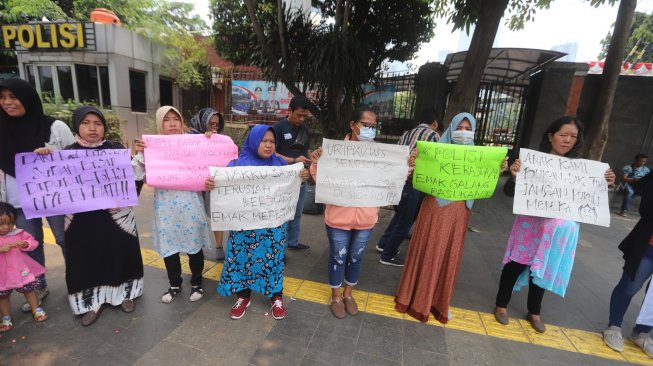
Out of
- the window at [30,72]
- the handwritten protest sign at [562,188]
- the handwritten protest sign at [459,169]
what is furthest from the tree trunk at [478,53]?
the window at [30,72]

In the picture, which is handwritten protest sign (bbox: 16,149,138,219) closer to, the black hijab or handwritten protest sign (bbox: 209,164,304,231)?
the black hijab

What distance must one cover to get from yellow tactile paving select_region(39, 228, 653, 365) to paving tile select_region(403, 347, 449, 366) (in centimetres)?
38

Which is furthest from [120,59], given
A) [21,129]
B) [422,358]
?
[422,358]

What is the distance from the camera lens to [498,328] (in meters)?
2.74

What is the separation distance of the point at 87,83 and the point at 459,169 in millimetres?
12024

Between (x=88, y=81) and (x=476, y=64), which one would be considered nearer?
(x=476, y=64)

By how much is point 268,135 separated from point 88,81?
1091 centimetres

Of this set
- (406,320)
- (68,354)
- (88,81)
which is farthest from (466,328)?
(88,81)

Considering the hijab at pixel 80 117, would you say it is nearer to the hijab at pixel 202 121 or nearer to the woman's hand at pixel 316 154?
the hijab at pixel 202 121

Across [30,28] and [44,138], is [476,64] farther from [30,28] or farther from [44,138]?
[30,28]

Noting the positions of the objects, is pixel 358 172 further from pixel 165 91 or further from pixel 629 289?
pixel 165 91

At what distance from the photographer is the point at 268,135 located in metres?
2.45

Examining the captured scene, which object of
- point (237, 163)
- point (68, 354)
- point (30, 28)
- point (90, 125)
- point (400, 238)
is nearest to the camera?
point (68, 354)

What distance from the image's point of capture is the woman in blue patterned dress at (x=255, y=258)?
252 centimetres
